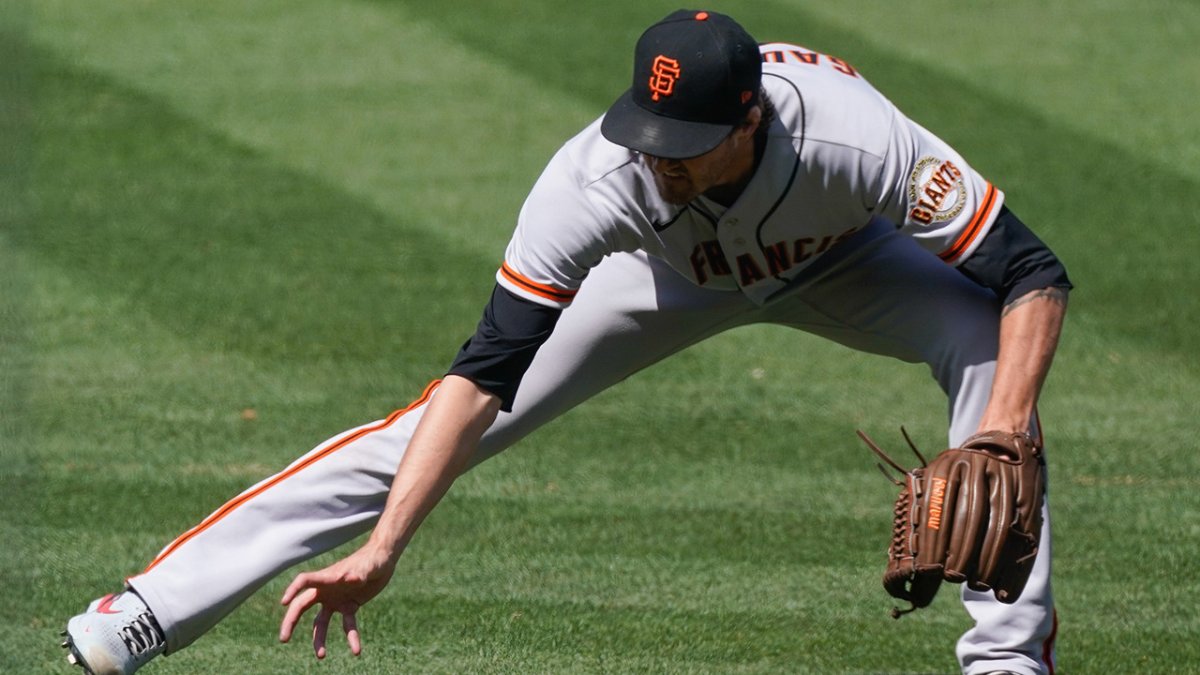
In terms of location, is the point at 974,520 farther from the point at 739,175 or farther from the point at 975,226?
the point at 739,175

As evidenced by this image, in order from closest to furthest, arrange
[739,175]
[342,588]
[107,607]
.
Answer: [342,588] → [739,175] → [107,607]

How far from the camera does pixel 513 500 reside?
564cm

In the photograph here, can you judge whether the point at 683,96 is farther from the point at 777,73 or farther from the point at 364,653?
the point at 364,653

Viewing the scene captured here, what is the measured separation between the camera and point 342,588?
3.53 metres

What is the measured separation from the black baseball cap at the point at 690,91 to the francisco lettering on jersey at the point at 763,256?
1.46 ft

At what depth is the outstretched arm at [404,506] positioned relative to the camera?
11.5 feet

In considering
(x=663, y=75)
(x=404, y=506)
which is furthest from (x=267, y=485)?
(x=663, y=75)

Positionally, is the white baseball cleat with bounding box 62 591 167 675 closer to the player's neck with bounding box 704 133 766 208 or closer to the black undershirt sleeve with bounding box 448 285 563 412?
the black undershirt sleeve with bounding box 448 285 563 412

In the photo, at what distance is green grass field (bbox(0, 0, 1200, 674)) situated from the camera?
4.65m

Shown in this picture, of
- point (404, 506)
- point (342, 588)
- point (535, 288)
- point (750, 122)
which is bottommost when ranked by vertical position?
point (342, 588)

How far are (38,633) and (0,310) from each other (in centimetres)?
110

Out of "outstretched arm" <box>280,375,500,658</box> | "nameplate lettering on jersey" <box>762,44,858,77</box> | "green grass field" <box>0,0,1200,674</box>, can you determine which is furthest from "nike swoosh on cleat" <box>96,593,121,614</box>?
"nameplate lettering on jersey" <box>762,44,858,77</box>

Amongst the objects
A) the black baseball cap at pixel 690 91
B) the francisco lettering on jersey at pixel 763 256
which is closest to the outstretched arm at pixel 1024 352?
the francisco lettering on jersey at pixel 763 256

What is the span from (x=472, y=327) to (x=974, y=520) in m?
3.83
